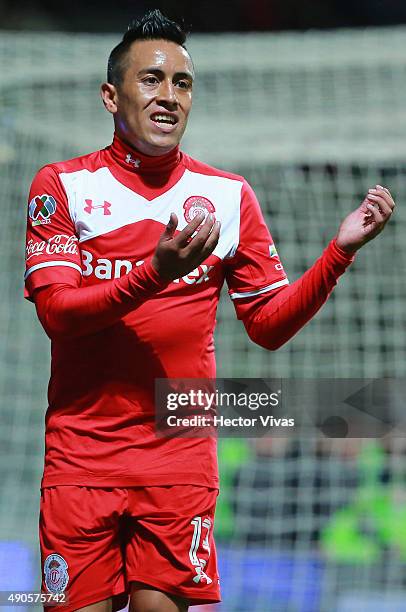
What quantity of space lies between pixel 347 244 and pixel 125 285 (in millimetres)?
503

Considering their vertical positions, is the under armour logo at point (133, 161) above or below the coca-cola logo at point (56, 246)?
above

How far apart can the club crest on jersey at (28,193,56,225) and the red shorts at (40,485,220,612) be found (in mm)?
595

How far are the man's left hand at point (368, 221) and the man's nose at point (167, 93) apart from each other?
495mm

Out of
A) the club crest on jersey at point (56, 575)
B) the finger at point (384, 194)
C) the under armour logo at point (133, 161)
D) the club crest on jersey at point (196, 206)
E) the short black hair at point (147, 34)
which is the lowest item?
the club crest on jersey at point (56, 575)

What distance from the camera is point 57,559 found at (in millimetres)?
2277

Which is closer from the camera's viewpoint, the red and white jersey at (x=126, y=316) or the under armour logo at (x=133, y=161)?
the red and white jersey at (x=126, y=316)

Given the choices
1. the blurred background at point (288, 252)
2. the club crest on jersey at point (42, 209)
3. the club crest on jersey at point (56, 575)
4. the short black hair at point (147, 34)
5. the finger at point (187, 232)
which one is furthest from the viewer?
the blurred background at point (288, 252)

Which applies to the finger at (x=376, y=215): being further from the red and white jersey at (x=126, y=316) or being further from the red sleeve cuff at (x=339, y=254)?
the red and white jersey at (x=126, y=316)

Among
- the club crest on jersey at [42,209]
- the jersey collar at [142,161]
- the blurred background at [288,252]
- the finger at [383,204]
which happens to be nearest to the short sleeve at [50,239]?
the club crest on jersey at [42,209]

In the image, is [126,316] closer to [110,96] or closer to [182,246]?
[182,246]

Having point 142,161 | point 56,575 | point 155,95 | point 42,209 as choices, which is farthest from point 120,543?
point 155,95

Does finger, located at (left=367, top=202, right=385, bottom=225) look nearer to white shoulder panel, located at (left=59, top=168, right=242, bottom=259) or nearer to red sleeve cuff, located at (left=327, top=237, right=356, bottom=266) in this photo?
red sleeve cuff, located at (left=327, top=237, right=356, bottom=266)

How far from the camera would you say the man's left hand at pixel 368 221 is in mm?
2277

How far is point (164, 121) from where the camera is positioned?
245 cm
